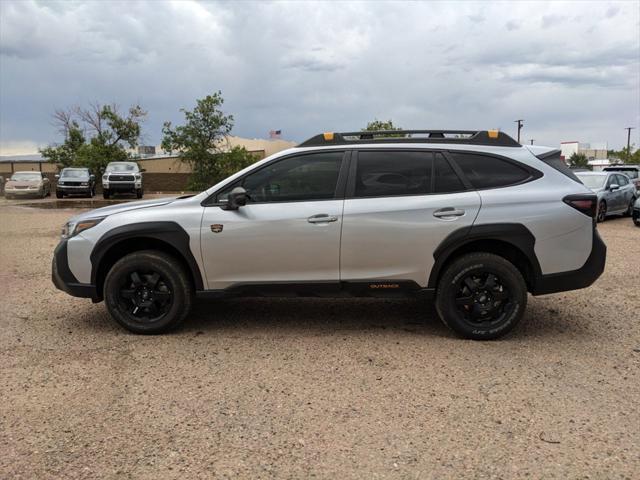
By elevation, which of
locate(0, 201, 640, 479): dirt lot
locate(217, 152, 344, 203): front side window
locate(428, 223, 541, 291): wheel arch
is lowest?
locate(0, 201, 640, 479): dirt lot

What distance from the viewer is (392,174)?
4.99 m

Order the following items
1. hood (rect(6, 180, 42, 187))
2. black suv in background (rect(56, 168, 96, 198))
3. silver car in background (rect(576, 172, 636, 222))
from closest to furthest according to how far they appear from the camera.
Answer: silver car in background (rect(576, 172, 636, 222)) < black suv in background (rect(56, 168, 96, 198)) < hood (rect(6, 180, 42, 187))

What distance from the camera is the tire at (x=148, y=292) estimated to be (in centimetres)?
496

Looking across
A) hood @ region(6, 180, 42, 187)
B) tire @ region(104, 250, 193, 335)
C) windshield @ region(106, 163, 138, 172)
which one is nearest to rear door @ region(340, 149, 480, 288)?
tire @ region(104, 250, 193, 335)

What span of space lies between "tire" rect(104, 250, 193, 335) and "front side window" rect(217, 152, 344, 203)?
0.80 metres

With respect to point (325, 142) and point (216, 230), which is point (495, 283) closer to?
point (325, 142)

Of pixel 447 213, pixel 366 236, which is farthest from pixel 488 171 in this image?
pixel 366 236

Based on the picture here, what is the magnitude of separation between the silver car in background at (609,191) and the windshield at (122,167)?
21.0 meters

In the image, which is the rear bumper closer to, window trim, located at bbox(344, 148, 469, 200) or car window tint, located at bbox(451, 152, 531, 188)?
car window tint, located at bbox(451, 152, 531, 188)

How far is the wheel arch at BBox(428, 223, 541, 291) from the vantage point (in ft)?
15.6

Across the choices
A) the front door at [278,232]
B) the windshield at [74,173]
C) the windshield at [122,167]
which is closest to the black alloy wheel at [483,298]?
the front door at [278,232]

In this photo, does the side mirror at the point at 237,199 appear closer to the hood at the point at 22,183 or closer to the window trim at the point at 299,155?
the window trim at the point at 299,155

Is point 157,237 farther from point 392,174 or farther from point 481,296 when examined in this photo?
point 481,296

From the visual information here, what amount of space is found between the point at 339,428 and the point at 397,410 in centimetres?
45
